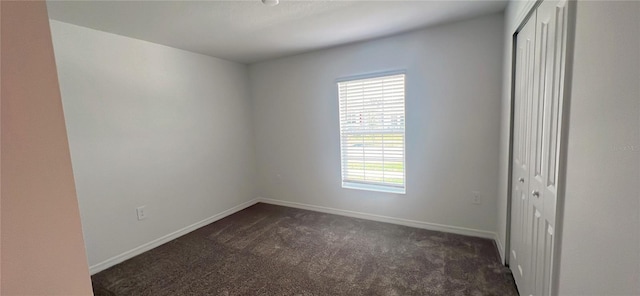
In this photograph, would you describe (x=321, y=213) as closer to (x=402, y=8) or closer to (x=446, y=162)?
(x=446, y=162)

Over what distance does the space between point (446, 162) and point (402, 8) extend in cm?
164

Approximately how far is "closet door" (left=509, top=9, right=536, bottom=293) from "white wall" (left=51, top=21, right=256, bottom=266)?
11.0ft

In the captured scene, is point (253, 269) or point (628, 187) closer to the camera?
point (628, 187)

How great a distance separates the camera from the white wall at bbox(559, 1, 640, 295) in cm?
67

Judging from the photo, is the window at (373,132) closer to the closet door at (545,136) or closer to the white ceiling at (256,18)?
the white ceiling at (256,18)

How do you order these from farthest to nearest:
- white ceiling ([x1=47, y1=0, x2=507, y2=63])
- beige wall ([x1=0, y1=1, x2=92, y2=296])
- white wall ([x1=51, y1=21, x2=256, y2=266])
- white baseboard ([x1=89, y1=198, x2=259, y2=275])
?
white baseboard ([x1=89, y1=198, x2=259, y2=275]) → white wall ([x1=51, y1=21, x2=256, y2=266]) → white ceiling ([x1=47, y1=0, x2=507, y2=63]) → beige wall ([x1=0, y1=1, x2=92, y2=296])

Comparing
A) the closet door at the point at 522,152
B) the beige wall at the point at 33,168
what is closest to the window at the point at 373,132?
the closet door at the point at 522,152

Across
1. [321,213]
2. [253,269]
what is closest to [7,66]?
[253,269]

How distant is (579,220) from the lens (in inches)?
36.9

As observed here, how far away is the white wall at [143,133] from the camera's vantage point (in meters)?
2.32

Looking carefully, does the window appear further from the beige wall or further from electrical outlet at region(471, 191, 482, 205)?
the beige wall

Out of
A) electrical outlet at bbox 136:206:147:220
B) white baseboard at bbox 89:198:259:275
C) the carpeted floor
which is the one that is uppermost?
electrical outlet at bbox 136:206:147:220

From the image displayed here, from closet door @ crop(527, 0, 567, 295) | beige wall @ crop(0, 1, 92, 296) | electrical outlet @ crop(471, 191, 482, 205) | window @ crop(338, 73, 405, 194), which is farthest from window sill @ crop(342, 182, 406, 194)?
beige wall @ crop(0, 1, 92, 296)

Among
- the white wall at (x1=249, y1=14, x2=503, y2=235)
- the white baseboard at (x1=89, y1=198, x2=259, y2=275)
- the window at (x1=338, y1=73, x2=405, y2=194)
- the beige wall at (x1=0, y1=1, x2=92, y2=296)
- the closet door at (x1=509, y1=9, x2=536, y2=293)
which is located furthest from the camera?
the window at (x1=338, y1=73, x2=405, y2=194)
